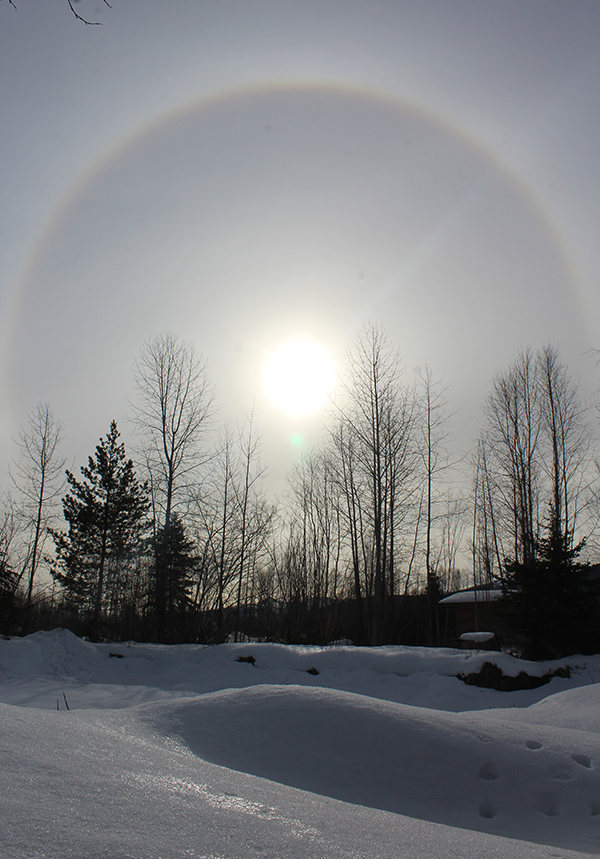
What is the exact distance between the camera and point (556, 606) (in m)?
12.2

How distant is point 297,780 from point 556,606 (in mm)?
11006

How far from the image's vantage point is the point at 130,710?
463 cm

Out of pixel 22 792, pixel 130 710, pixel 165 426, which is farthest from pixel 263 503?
pixel 22 792

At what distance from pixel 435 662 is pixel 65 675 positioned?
26.8ft

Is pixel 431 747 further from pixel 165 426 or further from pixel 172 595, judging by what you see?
pixel 165 426

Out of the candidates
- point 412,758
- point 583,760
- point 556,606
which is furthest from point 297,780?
point 556,606

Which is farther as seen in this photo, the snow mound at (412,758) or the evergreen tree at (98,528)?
the evergreen tree at (98,528)

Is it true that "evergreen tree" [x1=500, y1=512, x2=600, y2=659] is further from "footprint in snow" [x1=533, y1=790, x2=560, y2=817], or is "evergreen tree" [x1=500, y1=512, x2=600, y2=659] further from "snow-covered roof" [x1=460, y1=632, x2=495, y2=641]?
"footprint in snow" [x1=533, y1=790, x2=560, y2=817]

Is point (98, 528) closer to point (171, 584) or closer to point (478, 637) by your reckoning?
point (171, 584)

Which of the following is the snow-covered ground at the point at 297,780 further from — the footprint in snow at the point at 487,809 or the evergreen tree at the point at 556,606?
the evergreen tree at the point at 556,606

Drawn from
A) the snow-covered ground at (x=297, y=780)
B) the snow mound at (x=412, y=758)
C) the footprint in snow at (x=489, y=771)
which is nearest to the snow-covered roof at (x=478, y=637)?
the snow-covered ground at (x=297, y=780)

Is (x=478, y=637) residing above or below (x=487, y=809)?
below

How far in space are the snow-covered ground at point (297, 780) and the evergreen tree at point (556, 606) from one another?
235 inches

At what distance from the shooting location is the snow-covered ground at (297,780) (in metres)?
1.68
